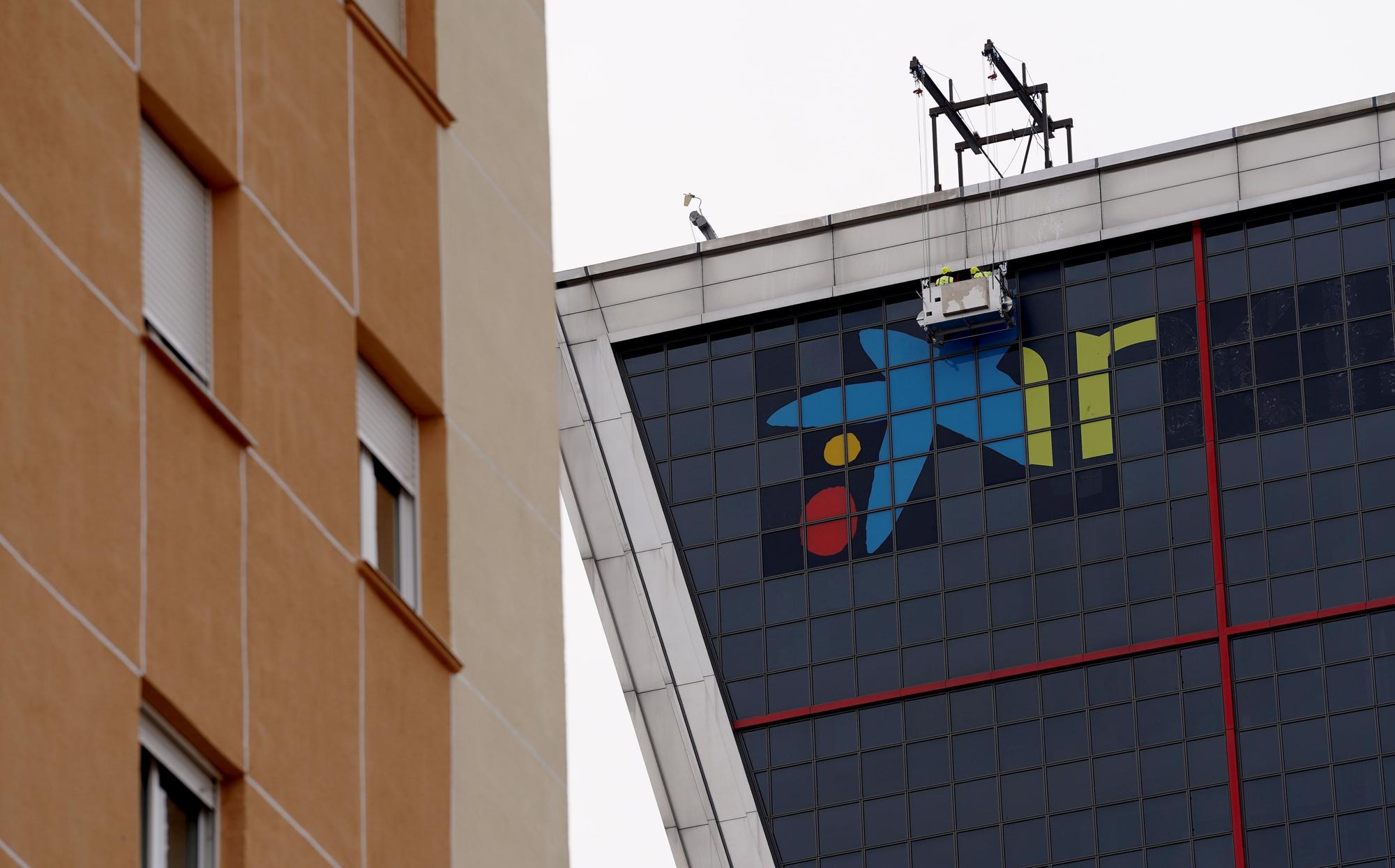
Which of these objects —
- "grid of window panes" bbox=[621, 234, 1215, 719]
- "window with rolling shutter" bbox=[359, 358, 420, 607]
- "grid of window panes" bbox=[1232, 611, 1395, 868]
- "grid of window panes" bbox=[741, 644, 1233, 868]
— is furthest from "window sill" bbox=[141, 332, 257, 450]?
"grid of window panes" bbox=[621, 234, 1215, 719]

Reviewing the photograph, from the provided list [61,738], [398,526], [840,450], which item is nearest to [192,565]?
[61,738]

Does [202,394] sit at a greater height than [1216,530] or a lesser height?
lesser

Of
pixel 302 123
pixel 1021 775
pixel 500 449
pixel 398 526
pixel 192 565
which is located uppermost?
pixel 1021 775

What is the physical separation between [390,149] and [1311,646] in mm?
42779

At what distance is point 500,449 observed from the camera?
24141 millimetres

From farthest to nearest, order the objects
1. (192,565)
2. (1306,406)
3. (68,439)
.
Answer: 1. (1306,406)
2. (192,565)
3. (68,439)

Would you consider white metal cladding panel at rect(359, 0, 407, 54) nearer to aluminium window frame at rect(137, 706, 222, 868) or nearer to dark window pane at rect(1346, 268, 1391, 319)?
aluminium window frame at rect(137, 706, 222, 868)

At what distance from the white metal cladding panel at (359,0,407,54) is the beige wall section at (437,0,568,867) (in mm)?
315

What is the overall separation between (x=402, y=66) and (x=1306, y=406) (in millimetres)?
42702

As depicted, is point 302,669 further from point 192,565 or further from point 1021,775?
→ point 1021,775

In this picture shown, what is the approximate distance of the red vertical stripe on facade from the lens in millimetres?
62594

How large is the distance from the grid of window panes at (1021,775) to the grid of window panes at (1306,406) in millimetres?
2651

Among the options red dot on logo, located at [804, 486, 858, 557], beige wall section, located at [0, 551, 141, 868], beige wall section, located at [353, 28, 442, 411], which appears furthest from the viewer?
red dot on logo, located at [804, 486, 858, 557]

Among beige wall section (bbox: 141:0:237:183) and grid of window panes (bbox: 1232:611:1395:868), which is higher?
grid of window panes (bbox: 1232:611:1395:868)
